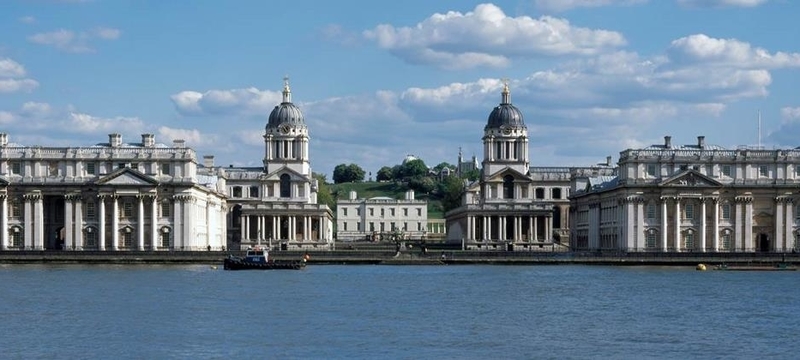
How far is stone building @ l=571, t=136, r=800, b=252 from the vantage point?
13500 centimetres

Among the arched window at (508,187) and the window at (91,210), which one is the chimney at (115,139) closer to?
the window at (91,210)

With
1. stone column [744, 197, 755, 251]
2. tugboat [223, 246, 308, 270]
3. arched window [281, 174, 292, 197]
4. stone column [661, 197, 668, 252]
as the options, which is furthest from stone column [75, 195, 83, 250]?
stone column [744, 197, 755, 251]

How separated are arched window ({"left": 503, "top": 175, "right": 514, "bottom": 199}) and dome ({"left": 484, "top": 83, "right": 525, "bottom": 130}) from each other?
6.02 m

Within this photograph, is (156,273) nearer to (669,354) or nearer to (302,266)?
(302,266)

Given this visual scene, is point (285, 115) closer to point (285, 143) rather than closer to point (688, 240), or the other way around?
point (285, 143)

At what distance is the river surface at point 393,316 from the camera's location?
185 feet

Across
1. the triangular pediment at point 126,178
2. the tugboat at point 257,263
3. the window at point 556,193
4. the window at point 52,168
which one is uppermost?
the window at point 52,168

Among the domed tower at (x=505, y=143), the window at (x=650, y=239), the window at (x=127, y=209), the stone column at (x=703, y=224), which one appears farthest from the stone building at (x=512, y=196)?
the window at (x=127, y=209)

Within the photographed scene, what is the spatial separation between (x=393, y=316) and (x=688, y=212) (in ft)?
232

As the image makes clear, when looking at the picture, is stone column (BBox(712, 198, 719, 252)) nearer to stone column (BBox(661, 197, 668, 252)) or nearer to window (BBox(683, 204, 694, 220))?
window (BBox(683, 204, 694, 220))

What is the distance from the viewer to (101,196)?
438ft

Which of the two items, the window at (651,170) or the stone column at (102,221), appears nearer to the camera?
the stone column at (102,221)

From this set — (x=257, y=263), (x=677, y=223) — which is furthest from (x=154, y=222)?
(x=677, y=223)

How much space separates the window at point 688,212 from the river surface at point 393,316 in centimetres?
2933
